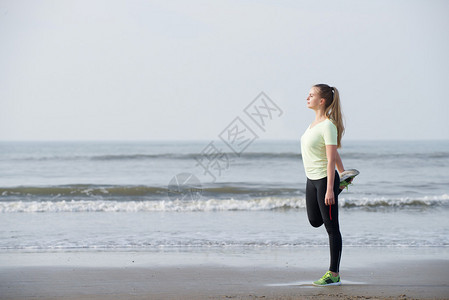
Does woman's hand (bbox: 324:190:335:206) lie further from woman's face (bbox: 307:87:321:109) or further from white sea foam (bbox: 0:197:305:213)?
white sea foam (bbox: 0:197:305:213)

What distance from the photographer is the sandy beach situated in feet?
12.7

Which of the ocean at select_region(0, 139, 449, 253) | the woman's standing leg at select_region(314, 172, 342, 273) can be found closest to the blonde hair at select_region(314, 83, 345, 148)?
the woman's standing leg at select_region(314, 172, 342, 273)

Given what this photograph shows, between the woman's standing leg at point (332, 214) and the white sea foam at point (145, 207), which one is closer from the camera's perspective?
the woman's standing leg at point (332, 214)

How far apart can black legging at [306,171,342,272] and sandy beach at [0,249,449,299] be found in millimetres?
317

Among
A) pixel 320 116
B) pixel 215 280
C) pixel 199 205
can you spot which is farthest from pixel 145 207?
pixel 320 116

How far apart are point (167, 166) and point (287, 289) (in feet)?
60.8

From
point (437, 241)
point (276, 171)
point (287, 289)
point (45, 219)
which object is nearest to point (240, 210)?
point (45, 219)

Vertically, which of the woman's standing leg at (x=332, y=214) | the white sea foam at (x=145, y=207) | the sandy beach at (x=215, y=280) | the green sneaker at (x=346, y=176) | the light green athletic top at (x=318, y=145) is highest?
the light green athletic top at (x=318, y=145)

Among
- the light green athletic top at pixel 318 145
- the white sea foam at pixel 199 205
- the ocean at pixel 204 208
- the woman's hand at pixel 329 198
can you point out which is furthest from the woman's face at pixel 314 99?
the white sea foam at pixel 199 205

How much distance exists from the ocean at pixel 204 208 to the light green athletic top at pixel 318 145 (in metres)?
2.51

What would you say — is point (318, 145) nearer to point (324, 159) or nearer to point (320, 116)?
point (324, 159)

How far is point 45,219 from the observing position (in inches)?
347

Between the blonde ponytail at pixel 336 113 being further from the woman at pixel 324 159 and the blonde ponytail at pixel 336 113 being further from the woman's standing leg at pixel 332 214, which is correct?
the woman's standing leg at pixel 332 214

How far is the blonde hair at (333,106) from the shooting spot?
391 cm
